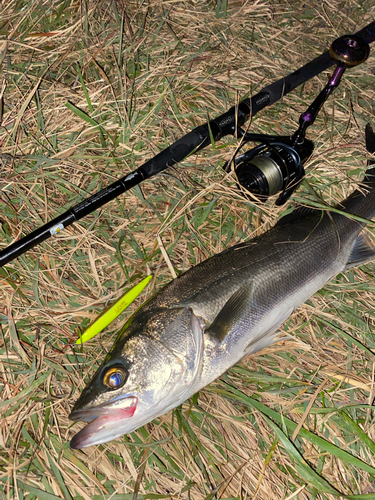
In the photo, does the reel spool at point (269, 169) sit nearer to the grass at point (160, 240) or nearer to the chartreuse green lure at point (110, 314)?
the grass at point (160, 240)

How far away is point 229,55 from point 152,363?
2.85 m

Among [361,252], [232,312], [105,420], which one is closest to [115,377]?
[105,420]

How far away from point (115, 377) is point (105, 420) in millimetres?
225

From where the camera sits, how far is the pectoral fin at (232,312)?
2283 millimetres

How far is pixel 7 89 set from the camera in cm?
319

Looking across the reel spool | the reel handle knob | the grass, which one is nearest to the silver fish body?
the reel spool

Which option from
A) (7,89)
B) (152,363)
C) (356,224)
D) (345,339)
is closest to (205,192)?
(356,224)

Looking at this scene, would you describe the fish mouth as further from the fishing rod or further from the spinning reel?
the spinning reel

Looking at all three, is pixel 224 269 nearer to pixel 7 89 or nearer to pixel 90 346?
pixel 90 346

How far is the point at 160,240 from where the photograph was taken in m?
2.94

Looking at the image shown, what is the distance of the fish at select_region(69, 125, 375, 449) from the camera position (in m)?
2.10

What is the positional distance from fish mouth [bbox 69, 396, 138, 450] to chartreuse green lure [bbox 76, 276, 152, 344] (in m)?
0.71

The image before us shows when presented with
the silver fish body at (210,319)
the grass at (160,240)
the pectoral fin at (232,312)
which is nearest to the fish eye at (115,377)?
the silver fish body at (210,319)

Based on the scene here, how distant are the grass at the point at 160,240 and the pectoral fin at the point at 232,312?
706 millimetres
